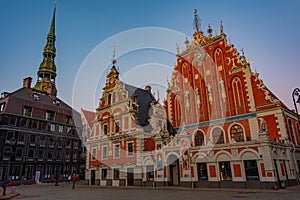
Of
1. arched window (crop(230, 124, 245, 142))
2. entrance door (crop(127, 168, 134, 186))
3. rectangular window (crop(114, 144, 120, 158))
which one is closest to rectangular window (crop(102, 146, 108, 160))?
rectangular window (crop(114, 144, 120, 158))

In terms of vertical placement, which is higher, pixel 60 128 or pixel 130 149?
pixel 60 128

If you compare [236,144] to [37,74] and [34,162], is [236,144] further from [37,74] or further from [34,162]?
[37,74]

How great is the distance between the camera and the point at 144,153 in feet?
88.9

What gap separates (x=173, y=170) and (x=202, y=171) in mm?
4205

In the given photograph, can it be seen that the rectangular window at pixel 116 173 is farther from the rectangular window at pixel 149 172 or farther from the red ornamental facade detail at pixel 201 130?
the rectangular window at pixel 149 172

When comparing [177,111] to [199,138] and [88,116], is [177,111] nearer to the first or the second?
[199,138]

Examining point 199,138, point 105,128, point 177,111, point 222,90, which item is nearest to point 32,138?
point 105,128

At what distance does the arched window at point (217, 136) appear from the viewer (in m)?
24.4

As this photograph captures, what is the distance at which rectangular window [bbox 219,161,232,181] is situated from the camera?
68.7ft

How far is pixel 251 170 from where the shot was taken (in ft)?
65.0

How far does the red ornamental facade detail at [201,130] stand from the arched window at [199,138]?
0.11 meters

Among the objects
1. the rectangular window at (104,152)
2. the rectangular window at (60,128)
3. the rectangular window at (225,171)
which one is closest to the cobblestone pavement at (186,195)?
the rectangular window at (225,171)

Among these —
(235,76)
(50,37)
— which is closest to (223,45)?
(235,76)

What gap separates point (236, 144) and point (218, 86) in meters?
8.03
